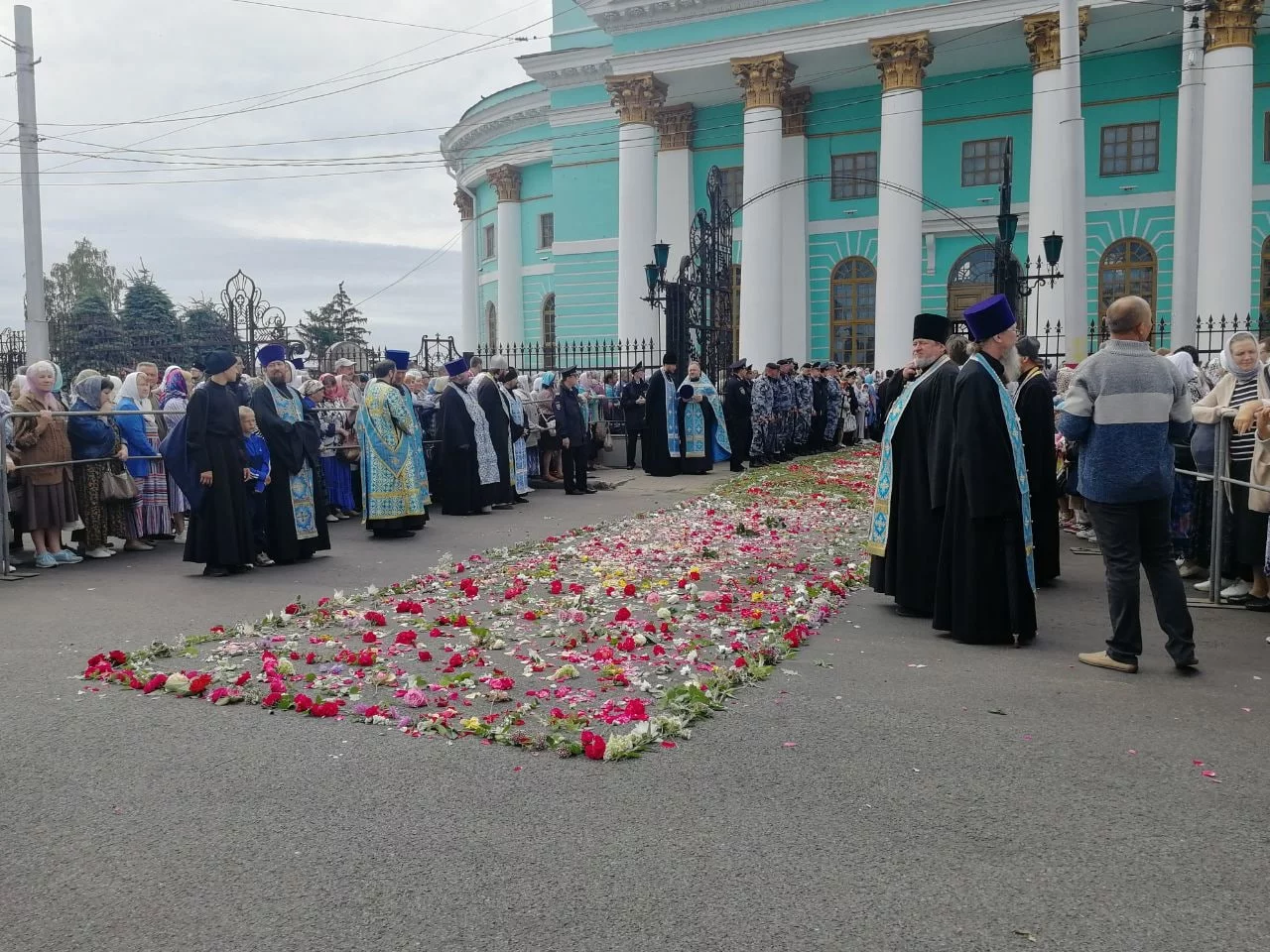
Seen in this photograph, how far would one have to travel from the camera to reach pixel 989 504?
22.2 feet

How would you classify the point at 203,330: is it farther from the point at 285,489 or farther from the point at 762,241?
the point at 285,489

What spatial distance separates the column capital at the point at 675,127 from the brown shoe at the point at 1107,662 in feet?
99.1

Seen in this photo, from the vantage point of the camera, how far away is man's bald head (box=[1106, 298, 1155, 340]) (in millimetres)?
5996

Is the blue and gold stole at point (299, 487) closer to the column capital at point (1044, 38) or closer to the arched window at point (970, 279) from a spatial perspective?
the column capital at point (1044, 38)

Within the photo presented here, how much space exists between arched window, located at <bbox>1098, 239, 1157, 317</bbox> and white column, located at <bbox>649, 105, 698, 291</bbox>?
38.9ft

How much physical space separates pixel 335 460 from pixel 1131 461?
10152 mm

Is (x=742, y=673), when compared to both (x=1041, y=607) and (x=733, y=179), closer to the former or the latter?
(x=1041, y=607)

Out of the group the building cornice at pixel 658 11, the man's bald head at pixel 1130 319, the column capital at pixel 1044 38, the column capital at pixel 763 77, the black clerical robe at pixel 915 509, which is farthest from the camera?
the building cornice at pixel 658 11

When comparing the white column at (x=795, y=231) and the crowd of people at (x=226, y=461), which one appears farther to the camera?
the white column at (x=795, y=231)

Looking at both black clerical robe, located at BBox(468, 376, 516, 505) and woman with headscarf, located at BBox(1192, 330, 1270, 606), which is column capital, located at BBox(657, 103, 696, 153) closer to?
black clerical robe, located at BBox(468, 376, 516, 505)

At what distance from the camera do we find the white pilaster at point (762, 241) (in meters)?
30.3

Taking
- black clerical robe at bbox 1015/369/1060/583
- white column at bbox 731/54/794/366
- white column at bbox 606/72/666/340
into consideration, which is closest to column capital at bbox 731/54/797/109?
white column at bbox 731/54/794/366

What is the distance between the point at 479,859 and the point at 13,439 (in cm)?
825

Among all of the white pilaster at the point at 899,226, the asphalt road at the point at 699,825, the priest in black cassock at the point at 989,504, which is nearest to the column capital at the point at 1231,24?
the white pilaster at the point at 899,226
